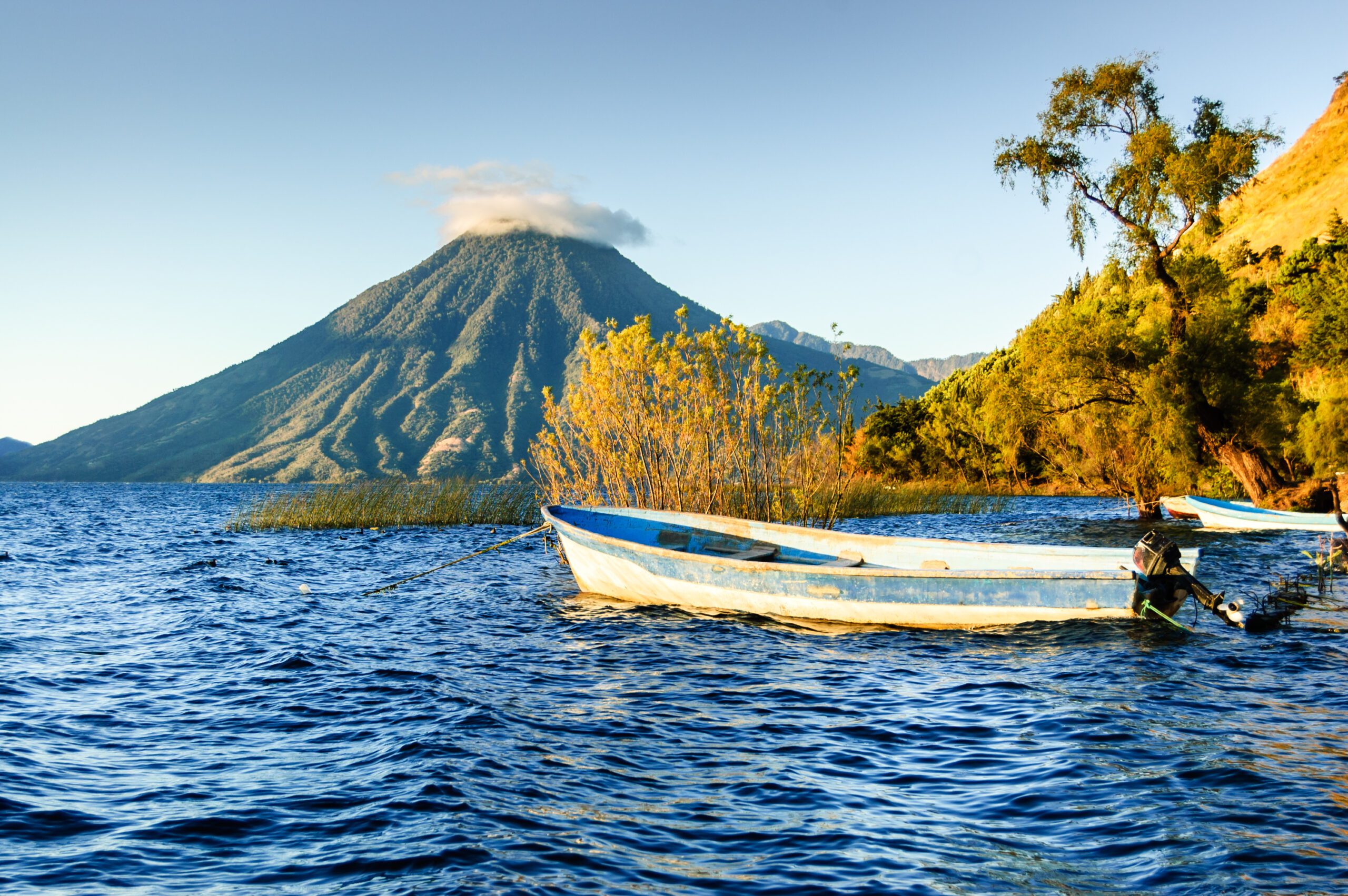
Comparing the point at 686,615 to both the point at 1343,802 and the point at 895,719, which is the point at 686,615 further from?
the point at 1343,802

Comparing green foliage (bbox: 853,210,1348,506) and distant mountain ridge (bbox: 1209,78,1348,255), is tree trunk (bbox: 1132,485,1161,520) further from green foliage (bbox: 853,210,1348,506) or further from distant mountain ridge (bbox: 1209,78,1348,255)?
distant mountain ridge (bbox: 1209,78,1348,255)

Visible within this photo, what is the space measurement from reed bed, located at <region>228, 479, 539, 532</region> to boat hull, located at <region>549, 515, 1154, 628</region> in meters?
17.4

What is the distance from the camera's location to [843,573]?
11477mm

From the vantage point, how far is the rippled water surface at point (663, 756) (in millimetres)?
4863

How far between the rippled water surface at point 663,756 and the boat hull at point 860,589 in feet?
0.97

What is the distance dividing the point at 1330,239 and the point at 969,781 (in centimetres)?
4849

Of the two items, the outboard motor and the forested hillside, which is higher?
the forested hillside

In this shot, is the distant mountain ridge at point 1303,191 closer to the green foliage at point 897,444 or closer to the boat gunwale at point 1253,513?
the green foliage at point 897,444

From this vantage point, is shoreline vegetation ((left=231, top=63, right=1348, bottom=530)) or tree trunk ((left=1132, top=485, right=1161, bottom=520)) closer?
shoreline vegetation ((left=231, top=63, right=1348, bottom=530))

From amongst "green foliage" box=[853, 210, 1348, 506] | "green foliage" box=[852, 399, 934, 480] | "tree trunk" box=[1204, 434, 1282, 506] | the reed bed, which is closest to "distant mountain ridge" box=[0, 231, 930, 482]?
"green foliage" box=[852, 399, 934, 480]

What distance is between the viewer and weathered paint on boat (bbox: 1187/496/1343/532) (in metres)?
23.4

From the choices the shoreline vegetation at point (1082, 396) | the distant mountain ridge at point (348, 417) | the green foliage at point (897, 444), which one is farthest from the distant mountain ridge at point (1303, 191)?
the distant mountain ridge at point (348, 417)

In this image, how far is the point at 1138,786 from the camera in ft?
19.5

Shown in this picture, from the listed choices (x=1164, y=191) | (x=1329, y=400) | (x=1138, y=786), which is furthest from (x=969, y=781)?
(x=1329, y=400)
